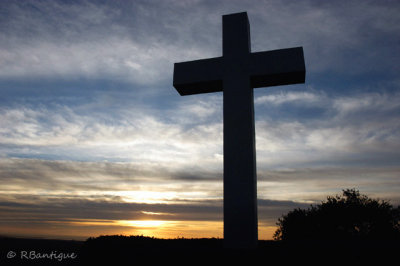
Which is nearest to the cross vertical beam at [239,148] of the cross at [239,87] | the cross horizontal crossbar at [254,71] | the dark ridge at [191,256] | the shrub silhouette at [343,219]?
the cross at [239,87]

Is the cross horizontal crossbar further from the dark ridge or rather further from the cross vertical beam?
the dark ridge

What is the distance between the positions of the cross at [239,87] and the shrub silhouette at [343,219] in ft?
51.3

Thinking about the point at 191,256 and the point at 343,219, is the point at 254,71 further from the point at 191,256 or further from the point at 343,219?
the point at 343,219

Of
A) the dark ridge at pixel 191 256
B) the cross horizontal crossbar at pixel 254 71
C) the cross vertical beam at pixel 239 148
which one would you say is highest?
the cross horizontal crossbar at pixel 254 71

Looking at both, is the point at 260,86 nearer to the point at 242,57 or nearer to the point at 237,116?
the point at 242,57

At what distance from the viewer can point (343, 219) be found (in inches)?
882

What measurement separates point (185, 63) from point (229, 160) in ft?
10.0

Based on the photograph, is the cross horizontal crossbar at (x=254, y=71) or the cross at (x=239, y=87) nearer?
the cross at (x=239, y=87)

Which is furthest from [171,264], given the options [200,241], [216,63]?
[216,63]

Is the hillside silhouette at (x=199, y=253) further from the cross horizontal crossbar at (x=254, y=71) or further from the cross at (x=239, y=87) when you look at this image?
the cross horizontal crossbar at (x=254, y=71)

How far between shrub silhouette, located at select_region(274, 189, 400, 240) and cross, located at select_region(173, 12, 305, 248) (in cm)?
1564

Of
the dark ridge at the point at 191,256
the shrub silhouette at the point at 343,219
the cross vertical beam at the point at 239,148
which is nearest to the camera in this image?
the dark ridge at the point at 191,256

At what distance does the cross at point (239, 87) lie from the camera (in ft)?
24.0

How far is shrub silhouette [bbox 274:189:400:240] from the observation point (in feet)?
72.1
